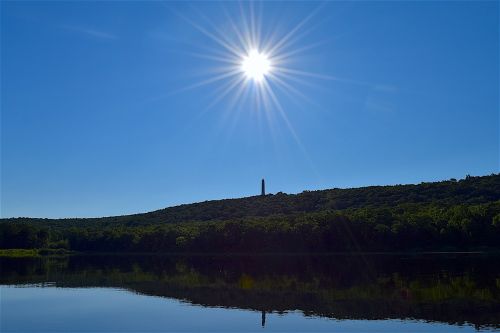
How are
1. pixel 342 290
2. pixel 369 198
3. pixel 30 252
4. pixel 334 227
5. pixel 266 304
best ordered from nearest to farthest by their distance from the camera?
1. pixel 266 304
2. pixel 342 290
3. pixel 334 227
4. pixel 30 252
5. pixel 369 198

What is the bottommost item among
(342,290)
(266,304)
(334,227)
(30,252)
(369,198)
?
(266,304)

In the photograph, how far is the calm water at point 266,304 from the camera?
3291 centimetres

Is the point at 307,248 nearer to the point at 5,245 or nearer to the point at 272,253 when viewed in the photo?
the point at 272,253

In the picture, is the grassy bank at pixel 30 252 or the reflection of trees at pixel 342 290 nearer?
the reflection of trees at pixel 342 290

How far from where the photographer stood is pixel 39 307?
42.1 meters

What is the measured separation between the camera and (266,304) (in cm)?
4134

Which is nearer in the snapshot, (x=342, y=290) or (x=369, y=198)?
(x=342, y=290)

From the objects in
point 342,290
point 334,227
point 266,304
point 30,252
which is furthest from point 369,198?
point 266,304

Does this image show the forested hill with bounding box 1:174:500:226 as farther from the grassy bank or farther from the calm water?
the calm water

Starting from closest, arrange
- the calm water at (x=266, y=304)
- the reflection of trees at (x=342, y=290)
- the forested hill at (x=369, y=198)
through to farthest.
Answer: the calm water at (x=266, y=304) < the reflection of trees at (x=342, y=290) < the forested hill at (x=369, y=198)

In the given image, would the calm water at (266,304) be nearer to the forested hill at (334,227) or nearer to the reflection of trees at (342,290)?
the reflection of trees at (342,290)

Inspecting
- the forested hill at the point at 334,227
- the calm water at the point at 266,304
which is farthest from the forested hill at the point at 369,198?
the calm water at the point at 266,304

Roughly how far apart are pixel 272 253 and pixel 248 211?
6565 cm

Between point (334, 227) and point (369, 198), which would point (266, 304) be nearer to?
point (334, 227)
